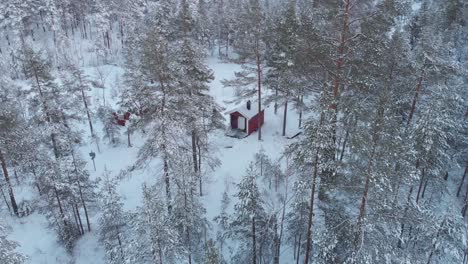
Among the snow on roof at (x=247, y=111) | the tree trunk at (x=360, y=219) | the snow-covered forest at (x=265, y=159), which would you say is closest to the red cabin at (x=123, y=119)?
the snow-covered forest at (x=265, y=159)

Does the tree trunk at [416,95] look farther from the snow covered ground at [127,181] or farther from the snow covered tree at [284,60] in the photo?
the snow covered ground at [127,181]

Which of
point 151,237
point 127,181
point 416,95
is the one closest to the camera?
point 151,237

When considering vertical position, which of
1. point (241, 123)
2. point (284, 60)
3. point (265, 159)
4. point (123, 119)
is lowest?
point (123, 119)

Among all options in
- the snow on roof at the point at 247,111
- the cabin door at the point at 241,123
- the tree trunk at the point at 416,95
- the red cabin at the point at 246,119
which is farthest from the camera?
the cabin door at the point at 241,123

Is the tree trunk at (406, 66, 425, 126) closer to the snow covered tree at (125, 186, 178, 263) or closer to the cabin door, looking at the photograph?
the cabin door

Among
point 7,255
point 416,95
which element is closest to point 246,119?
point 416,95

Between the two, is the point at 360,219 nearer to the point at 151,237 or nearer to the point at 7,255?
the point at 151,237

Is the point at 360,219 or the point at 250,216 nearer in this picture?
the point at 360,219
